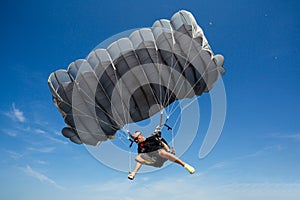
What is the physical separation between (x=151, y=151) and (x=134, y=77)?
3.05 metres

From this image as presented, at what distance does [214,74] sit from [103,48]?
386 centimetres

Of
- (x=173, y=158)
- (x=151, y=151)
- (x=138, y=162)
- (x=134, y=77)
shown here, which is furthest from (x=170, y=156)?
(x=134, y=77)

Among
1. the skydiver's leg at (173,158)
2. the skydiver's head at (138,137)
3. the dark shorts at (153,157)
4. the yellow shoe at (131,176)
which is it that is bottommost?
the yellow shoe at (131,176)

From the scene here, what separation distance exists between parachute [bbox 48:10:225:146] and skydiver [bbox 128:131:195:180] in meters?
1.86

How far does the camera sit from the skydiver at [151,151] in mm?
7281

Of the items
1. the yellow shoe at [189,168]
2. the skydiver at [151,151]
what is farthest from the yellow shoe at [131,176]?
the yellow shoe at [189,168]

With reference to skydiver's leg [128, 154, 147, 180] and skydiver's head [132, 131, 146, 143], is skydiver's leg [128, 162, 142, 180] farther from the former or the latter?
skydiver's head [132, 131, 146, 143]

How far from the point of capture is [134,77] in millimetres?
9555

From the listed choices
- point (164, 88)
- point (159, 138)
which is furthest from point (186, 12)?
point (159, 138)

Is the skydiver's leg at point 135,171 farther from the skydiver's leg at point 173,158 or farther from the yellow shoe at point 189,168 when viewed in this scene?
the yellow shoe at point 189,168

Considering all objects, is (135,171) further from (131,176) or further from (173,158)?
(173,158)

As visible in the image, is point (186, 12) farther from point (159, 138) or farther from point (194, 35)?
point (159, 138)

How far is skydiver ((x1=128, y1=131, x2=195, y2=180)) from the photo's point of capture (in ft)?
23.9

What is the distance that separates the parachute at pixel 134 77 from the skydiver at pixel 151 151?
73.3 inches
